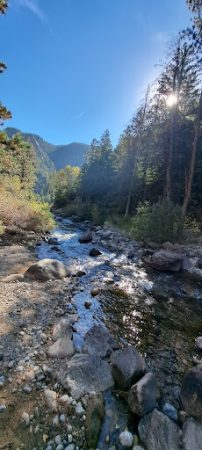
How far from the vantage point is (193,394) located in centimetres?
319

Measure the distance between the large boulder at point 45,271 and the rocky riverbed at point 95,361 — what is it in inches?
1.3

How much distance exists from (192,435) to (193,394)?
53 cm

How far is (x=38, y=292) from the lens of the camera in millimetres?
6180

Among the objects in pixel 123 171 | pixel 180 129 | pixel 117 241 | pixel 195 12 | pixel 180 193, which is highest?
pixel 195 12

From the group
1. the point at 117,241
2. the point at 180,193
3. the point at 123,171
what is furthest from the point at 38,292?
the point at 123,171

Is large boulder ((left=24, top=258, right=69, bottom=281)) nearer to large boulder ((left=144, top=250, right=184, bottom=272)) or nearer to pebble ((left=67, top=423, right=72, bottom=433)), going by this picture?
large boulder ((left=144, top=250, right=184, bottom=272))

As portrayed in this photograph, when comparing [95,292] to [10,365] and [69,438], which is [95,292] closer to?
[10,365]

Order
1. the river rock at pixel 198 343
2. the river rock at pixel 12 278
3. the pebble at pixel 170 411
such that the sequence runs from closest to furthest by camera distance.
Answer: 1. the pebble at pixel 170 411
2. the river rock at pixel 198 343
3. the river rock at pixel 12 278

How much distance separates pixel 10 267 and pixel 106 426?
19.4 feet

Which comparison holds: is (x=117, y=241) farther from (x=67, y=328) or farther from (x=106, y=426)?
(x=106, y=426)

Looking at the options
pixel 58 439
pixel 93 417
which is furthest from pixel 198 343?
pixel 58 439

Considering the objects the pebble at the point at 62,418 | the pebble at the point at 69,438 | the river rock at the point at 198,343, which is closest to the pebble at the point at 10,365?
the pebble at the point at 62,418

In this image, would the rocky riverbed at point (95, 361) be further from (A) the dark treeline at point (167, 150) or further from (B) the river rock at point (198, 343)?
(A) the dark treeline at point (167, 150)

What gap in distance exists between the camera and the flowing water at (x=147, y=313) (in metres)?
4.15
